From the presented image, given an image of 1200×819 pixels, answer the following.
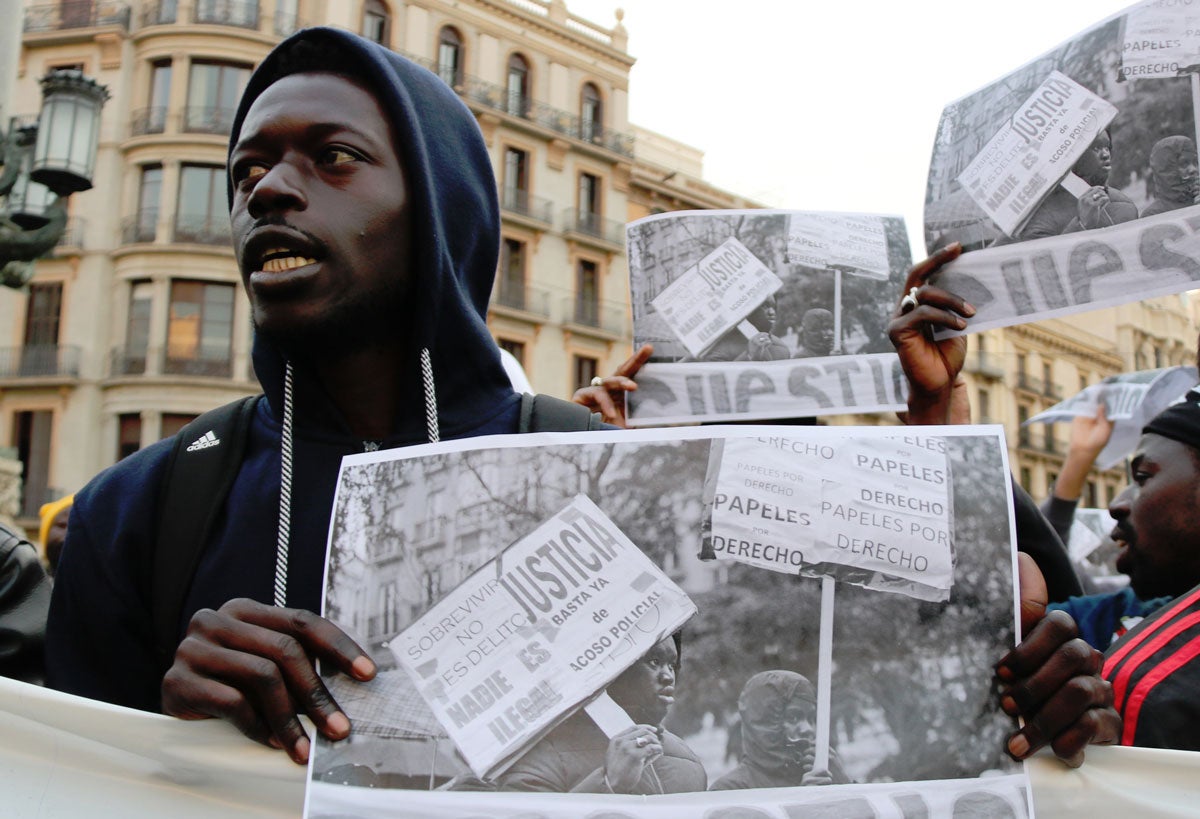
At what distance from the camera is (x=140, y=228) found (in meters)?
23.6

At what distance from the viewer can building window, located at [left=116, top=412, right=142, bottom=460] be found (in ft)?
75.2

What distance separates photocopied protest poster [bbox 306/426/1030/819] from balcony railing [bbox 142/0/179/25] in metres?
26.6

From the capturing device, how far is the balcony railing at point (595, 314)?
27812mm

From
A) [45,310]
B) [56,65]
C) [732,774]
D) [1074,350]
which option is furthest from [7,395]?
[1074,350]

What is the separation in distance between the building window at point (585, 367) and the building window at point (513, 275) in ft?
6.95

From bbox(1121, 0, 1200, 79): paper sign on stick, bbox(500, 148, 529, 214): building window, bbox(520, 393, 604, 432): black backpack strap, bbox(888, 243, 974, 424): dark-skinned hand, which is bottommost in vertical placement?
bbox(520, 393, 604, 432): black backpack strap

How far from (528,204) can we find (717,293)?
25474mm

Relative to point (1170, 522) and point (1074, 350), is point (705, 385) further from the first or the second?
point (1074, 350)

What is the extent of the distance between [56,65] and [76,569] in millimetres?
27335

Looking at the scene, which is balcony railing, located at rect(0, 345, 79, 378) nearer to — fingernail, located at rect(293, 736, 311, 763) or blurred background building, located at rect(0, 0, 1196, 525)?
blurred background building, located at rect(0, 0, 1196, 525)

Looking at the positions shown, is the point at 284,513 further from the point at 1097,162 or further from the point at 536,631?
the point at 1097,162

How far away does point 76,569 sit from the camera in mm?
1347

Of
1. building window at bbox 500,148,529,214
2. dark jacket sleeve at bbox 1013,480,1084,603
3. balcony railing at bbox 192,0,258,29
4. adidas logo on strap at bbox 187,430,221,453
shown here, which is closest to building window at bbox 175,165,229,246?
balcony railing at bbox 192,0,258,29

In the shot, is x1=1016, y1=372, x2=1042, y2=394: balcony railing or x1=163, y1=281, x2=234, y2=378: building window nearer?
x1=163, y1=281, x2=234, y2=378: building window
